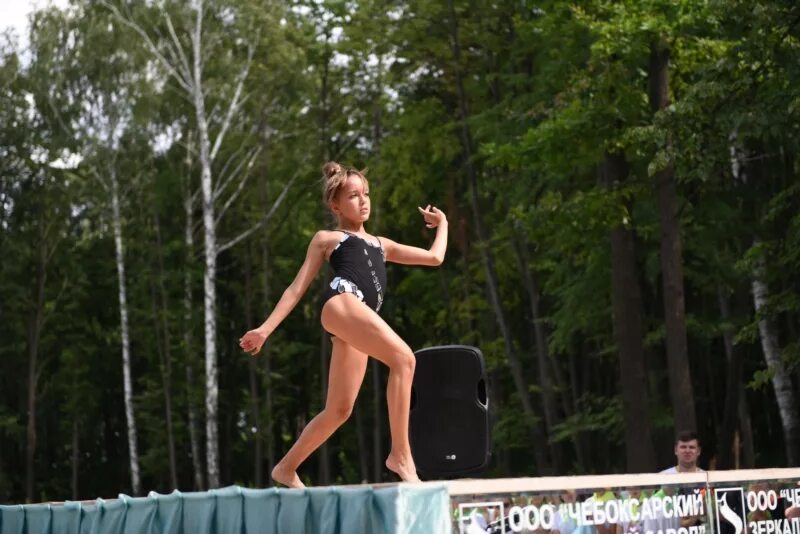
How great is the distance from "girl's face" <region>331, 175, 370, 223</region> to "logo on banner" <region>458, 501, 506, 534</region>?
194 centimetres

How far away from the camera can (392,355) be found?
5.97 meters

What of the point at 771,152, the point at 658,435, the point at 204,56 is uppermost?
the point at 204,56

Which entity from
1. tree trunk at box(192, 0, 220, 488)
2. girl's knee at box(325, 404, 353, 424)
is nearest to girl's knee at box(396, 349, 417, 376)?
girl's knee at box(325, 404, 353, 424)

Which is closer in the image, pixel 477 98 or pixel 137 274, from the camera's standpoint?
pixel 477 98

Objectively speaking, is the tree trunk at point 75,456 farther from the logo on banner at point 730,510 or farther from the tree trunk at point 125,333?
the logo on banner at point 730,510

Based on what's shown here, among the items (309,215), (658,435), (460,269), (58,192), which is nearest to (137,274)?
(58,192)

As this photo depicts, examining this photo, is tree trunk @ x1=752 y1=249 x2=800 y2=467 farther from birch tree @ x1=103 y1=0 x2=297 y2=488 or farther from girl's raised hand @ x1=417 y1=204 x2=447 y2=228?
girl's raised hand @ x1=417 y1=204 x2=447 y2=228

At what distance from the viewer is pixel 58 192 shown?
44.5 metres

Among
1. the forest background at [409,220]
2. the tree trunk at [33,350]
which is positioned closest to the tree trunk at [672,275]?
the forest background at [409,220]

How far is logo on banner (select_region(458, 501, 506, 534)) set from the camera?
185 inches

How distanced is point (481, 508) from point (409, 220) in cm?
3075

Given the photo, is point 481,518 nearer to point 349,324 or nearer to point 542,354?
point 349,324

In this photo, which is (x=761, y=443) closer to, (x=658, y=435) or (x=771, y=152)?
(x=658, y=435)

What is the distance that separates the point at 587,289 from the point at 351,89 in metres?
14.4
